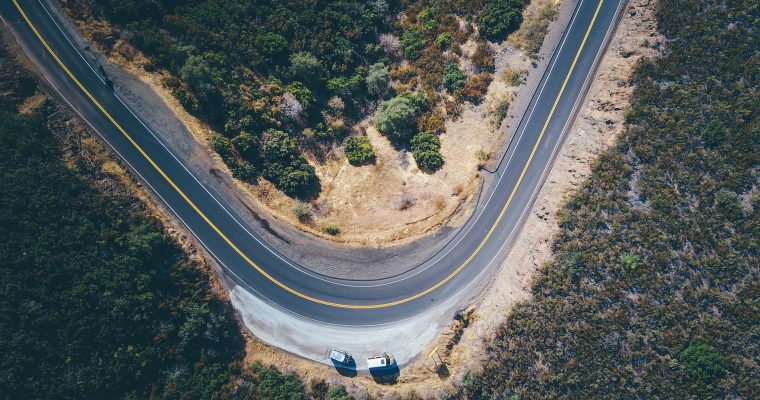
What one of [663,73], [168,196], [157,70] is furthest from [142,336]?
[663,73]

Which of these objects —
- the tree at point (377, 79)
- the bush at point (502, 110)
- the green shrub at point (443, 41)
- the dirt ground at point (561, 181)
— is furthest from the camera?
the green shrub at point (443, 41)

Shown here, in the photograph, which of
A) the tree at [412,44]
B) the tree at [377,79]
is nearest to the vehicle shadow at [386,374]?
the tree at [377,79]

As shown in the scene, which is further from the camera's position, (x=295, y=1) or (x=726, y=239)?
(x=295, y=1)

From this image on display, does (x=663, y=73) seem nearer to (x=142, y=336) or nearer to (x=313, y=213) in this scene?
(x=313, y=213)

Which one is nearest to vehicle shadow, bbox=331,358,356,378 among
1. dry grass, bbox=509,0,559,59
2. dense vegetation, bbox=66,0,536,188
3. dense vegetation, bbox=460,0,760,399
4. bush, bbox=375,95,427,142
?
dense vegetation, bbox=460,0,760,399

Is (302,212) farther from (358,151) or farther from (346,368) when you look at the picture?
(346,368)

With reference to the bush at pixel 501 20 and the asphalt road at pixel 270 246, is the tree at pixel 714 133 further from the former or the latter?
the bush at pixel 501 20
